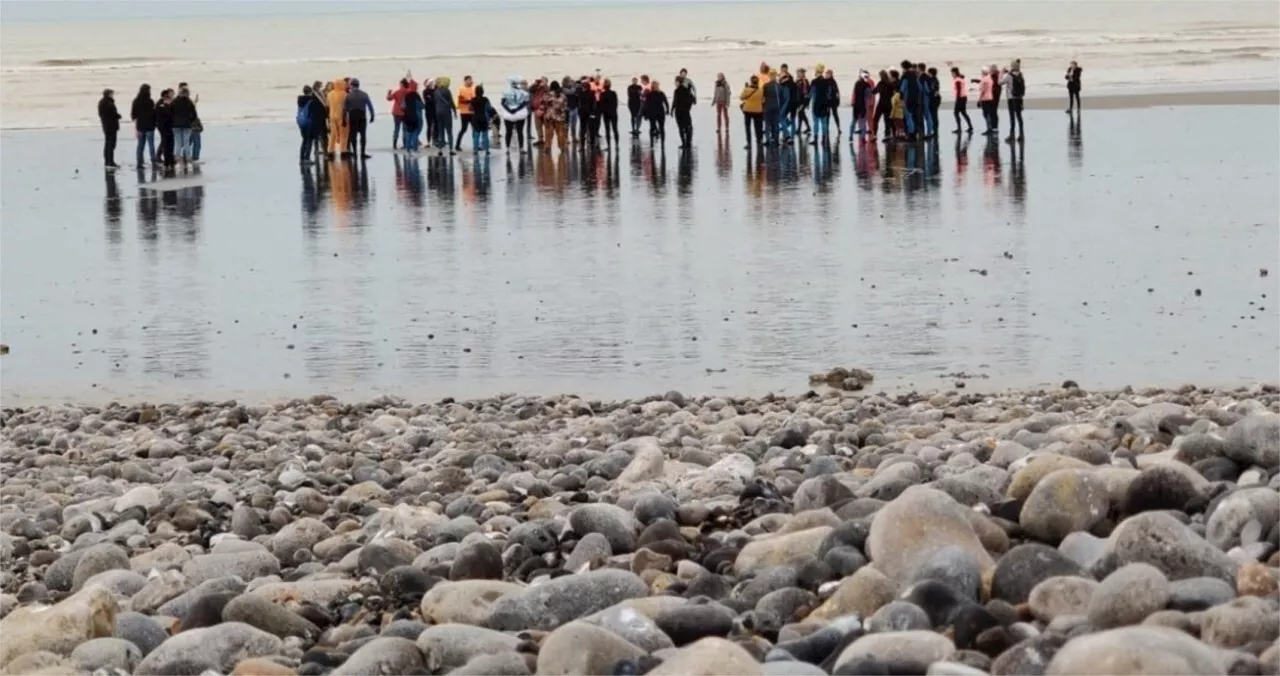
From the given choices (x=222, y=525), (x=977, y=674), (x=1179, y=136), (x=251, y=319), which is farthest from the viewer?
(x=1179, y=136)

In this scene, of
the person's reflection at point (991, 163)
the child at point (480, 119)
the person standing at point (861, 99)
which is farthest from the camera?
the person standing at point (861, 99)

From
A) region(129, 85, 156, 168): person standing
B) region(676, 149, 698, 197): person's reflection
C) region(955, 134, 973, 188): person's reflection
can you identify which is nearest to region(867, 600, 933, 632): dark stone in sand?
region(676, 149, 698, 197): person's reflection

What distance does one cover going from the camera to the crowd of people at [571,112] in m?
33.5

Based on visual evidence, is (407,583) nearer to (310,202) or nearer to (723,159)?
(310,202)

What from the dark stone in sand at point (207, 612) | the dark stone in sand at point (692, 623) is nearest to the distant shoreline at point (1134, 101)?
the dark stone in sand at point (207, 612)

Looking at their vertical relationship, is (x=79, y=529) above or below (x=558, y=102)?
below

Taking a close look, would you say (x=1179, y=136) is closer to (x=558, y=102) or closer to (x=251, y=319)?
(x=558, y=102)

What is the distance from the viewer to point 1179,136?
33469mm

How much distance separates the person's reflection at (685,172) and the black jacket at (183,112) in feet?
26.8

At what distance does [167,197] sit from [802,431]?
19.9 metres

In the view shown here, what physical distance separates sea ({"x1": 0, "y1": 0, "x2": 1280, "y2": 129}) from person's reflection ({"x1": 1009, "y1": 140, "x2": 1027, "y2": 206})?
18170mm

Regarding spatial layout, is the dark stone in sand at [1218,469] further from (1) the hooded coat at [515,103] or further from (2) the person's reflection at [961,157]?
(1) the hooded coat at [515,103]

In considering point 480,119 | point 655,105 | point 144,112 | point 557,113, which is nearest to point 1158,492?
point 144,112

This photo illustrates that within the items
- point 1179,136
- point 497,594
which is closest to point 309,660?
point 497,594
